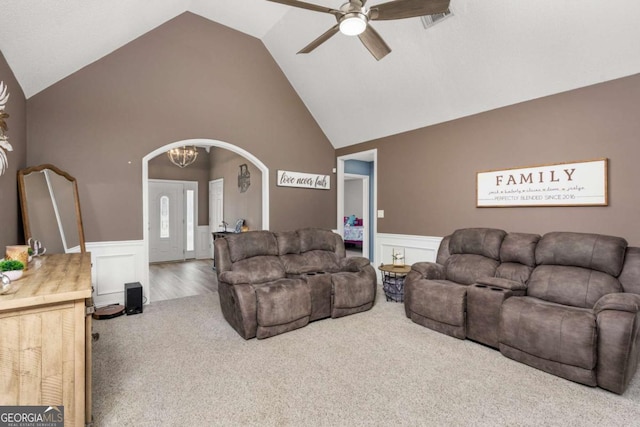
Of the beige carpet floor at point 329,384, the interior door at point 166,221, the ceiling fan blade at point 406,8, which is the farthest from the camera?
the interior door at point 166,221

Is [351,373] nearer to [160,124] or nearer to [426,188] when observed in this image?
[426,188]

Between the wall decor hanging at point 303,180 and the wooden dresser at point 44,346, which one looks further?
the wall decor hanging at point 303,180

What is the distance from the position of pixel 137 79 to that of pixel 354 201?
7.80 meters

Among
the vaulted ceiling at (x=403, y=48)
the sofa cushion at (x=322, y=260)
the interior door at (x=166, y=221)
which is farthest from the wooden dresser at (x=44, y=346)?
the interior door at (x=166, y=221)

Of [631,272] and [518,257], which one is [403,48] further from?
[631,272]

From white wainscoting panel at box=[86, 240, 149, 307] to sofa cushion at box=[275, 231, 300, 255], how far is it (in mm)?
1923

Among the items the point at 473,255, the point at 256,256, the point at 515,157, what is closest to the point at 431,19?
the point at 515,157

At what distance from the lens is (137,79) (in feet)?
14.0

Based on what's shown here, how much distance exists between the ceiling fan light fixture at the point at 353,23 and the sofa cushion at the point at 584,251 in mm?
2692

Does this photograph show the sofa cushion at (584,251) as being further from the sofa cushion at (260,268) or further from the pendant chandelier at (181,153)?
the pendant chandelier at (181,153)

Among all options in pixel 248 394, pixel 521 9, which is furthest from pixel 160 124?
pixel 521 9

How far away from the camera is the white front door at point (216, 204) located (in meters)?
7.95

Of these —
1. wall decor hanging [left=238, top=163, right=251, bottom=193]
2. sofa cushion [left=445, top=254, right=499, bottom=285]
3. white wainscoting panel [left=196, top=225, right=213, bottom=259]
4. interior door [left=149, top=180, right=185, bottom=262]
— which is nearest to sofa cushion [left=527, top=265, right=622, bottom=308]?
sofa cushion [left=445, top=254, right=499, bottom=285]

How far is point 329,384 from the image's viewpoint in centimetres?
235
